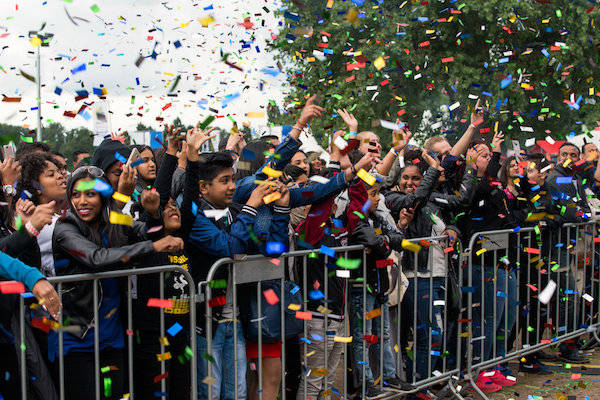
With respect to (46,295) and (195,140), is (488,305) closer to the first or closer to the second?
(195,140)

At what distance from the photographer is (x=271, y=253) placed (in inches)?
175

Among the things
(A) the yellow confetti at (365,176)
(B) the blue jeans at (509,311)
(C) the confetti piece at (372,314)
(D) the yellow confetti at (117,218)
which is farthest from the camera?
(B) the blue jeans at (509,311)

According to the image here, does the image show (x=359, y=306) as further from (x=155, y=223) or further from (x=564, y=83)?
(x=564, y=83)

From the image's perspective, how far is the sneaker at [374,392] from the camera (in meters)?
5.42

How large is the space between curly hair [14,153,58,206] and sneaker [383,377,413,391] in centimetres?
305

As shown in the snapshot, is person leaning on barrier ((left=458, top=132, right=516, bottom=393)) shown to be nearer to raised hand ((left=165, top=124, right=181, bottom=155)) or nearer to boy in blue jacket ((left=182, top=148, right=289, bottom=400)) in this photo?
boy in blue jacket ((left=182, top=148, right=289, bottom=400))

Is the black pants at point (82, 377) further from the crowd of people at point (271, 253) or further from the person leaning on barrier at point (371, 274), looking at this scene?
the person leaning on barrier at point (371, 274)

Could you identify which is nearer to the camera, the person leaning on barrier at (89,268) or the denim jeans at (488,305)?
the person leaning on barrier at (89,268)

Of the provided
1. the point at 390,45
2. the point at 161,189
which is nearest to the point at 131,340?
the point at 161,189

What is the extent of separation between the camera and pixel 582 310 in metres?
8.41

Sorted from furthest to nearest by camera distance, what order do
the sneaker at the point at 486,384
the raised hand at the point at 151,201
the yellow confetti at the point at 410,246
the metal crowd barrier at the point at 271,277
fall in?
the sneaker at the point at 486,384
the yellow confetti at the point at 410,246
the metal crowd barrier at the point at 271,277
the raised hand at the point at 151,201

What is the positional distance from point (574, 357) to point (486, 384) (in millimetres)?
1649

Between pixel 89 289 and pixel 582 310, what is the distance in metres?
6.53

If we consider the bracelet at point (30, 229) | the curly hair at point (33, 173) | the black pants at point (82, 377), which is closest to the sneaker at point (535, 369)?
the black pants at point (82, 377)
